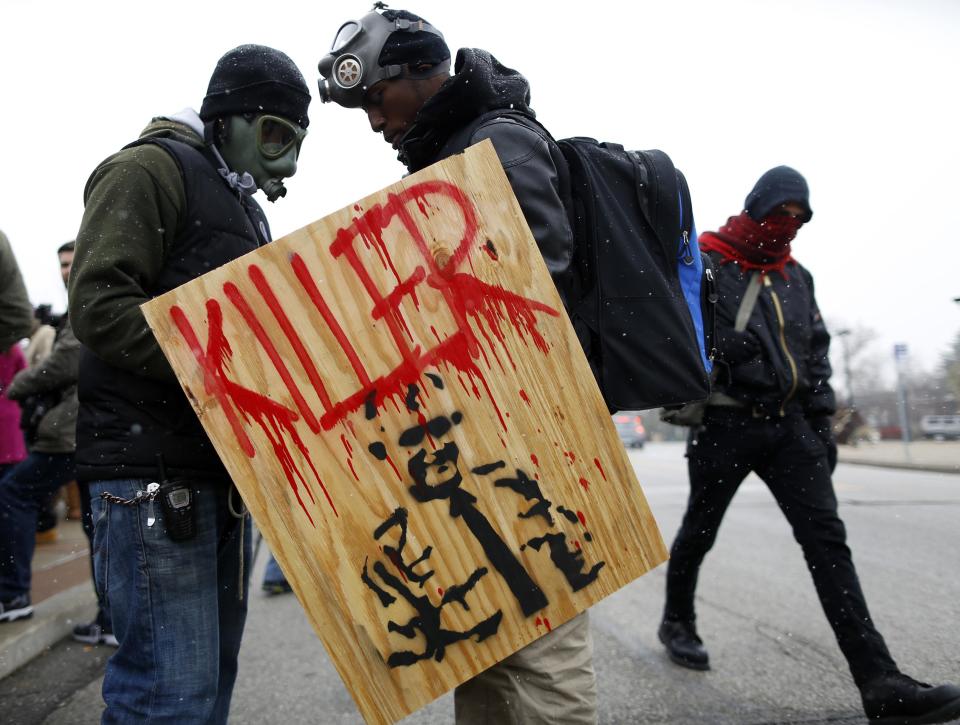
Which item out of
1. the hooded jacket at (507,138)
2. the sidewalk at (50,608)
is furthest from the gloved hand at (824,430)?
the sidewalk at (50,608)

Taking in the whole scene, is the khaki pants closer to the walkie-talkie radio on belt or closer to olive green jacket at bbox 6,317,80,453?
the walkie-talkie radio on belt

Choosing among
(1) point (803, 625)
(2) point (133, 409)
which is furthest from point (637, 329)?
(1) point (803, 625)

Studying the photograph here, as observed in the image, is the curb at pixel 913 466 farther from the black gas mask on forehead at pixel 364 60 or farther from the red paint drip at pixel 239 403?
the red paint drip at pixel 239 403

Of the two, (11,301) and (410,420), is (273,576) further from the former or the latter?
(410,420)

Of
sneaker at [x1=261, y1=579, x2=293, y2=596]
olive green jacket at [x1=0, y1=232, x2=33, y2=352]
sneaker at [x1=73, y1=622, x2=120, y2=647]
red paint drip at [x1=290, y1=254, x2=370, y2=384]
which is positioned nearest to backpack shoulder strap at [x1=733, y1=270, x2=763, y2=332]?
red paint drip at [x1=290, y1=254, x2=370, y2=384]

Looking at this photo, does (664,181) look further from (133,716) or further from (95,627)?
(95,627)

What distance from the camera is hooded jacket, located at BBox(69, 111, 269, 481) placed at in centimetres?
170

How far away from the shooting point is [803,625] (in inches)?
166

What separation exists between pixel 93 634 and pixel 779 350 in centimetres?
374

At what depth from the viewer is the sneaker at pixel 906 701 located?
2.60 meters

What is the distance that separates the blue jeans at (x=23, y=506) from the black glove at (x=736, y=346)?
3.45 m

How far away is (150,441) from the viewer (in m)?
1.79

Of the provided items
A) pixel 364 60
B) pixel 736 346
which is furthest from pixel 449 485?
pixel 736 346

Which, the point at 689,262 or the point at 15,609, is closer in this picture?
the point at 689,262
